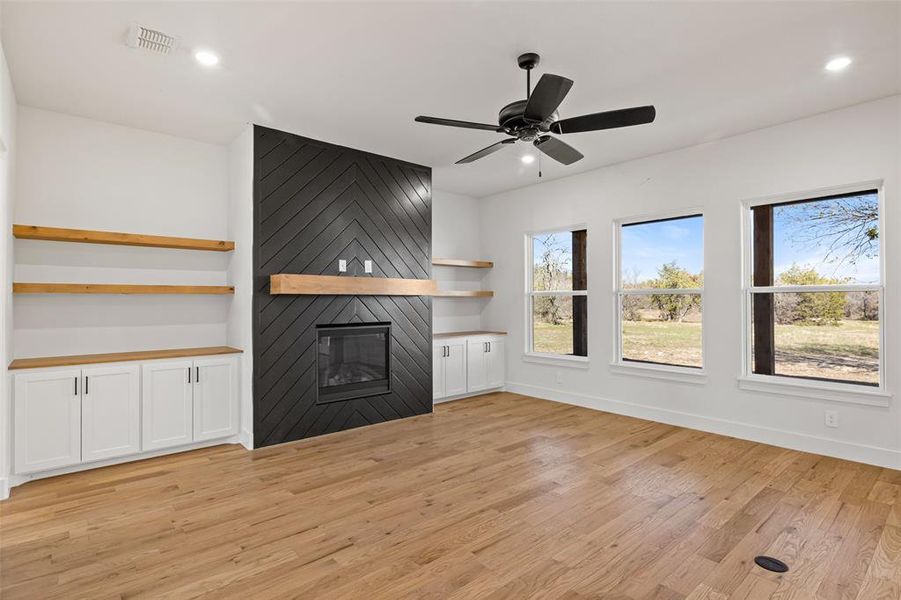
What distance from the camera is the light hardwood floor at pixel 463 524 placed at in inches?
87.0

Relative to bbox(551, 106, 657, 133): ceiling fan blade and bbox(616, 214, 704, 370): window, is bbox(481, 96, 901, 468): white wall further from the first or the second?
bbox(551, 106, 657, 133): ceiling fan blade

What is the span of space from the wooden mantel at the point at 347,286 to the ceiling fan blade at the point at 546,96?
244cm

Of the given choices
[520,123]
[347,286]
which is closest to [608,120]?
[520,123]

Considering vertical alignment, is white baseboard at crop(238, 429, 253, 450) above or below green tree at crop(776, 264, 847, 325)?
below

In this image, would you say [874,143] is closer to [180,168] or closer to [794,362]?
[794,362]

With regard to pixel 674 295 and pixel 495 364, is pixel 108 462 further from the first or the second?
pixel 674 295

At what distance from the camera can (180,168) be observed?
4.52 m

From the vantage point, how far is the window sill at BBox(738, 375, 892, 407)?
374cm

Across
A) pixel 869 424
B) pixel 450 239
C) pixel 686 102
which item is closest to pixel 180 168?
pixel 450 239

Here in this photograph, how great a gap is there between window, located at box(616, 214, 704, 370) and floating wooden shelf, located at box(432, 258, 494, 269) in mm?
1953

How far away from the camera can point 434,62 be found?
313 centimetres

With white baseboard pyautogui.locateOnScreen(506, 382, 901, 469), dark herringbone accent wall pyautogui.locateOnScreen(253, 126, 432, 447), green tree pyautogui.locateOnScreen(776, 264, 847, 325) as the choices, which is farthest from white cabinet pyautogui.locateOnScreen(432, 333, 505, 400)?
green tree pyautogui.locateOnScreen(776, 264, 847, 325)

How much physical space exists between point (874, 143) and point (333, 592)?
193 inches

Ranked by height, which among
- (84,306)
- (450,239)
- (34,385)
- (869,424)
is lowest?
(869,424)
